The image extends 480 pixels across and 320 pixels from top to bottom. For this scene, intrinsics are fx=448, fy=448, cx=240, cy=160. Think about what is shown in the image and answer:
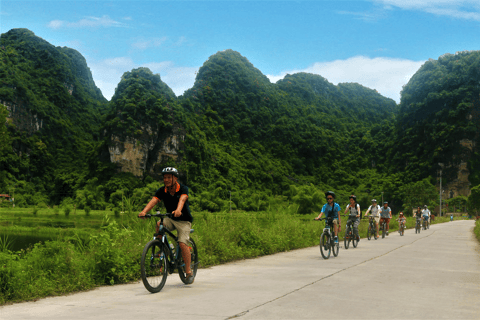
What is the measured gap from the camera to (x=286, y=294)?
587 centimetres

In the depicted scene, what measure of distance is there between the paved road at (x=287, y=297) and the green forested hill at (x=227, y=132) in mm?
79599

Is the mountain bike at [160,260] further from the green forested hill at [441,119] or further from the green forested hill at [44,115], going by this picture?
the green forested hill at [441,119]

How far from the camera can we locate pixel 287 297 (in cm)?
566

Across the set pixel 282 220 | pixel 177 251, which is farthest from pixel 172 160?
pixel 177 251

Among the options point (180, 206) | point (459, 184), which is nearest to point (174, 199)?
point (180, 206)

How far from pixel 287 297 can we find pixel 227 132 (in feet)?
425

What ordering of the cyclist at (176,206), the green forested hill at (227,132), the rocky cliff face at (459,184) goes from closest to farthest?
1. the cyclist at (176,206)
2. the green forested hill at (227,132)
3. the rocky cliff face at (459,184)

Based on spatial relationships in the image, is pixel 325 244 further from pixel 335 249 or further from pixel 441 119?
pixel 441 119

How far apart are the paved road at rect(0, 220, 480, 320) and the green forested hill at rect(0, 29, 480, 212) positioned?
261 ft

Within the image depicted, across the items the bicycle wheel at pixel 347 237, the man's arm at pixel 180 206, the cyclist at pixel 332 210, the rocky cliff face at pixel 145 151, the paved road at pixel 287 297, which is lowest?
the bicycle wheel at pixel 347 237

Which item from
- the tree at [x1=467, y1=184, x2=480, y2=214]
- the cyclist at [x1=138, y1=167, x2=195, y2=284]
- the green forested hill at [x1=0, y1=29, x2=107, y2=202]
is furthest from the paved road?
the green forested hill at [x1=0, y1=29, x2=107, y2=202]

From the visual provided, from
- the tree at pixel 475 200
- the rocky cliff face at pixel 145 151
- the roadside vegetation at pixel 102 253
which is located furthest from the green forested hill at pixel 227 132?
the roadside vegetation at pixel 102 253

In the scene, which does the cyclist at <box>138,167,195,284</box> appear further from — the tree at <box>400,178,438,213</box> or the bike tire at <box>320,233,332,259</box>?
the tree at <box>400,178,438,213</box>

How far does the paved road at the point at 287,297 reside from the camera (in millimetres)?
4723
